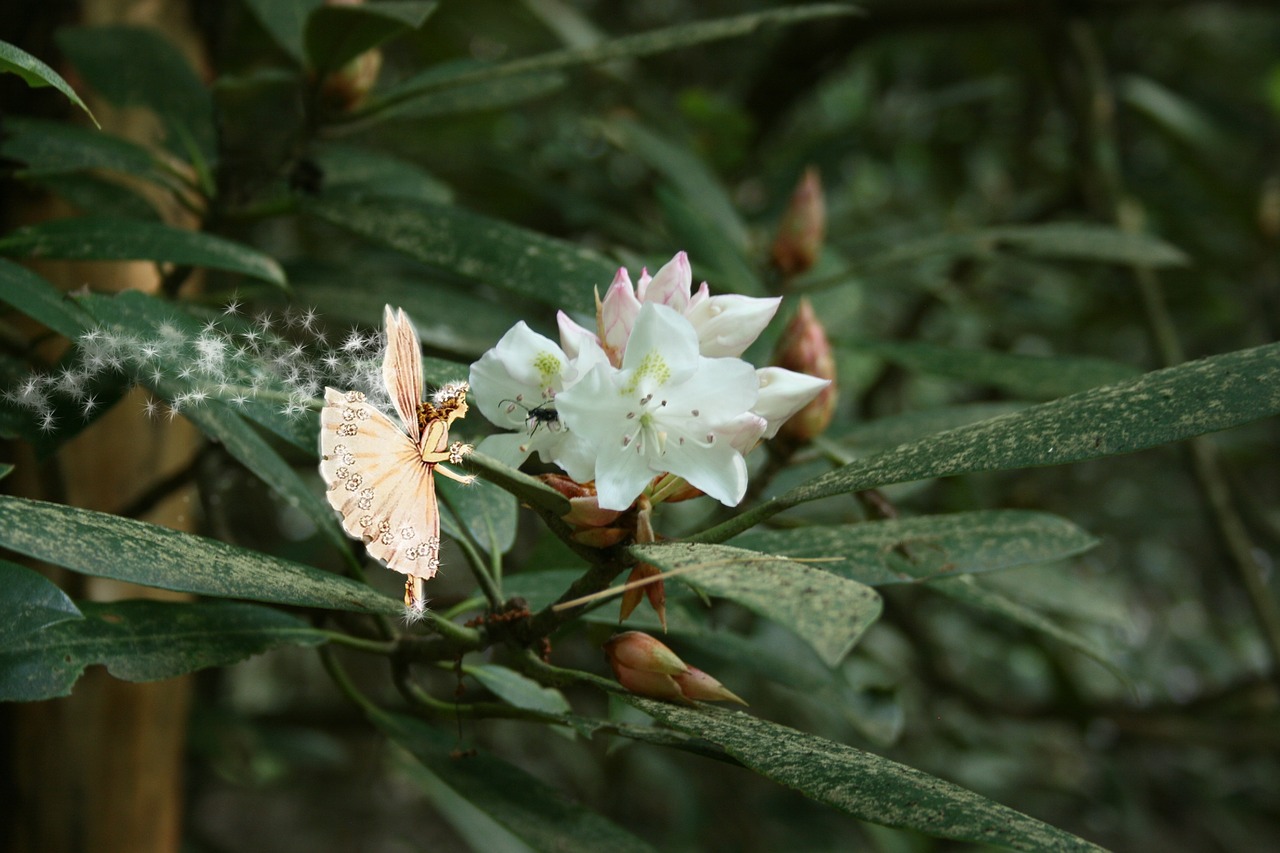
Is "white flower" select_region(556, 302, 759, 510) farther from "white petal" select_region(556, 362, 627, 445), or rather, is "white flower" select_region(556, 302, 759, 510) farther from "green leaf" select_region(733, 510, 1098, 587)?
"green leaf" select_region(733, 510, 1098, 587)

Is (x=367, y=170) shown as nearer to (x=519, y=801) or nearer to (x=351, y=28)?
(x=351, y=28)

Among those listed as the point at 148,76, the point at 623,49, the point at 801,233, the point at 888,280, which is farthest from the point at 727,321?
the point at 888,280

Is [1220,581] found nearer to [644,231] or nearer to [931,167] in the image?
[931,167]

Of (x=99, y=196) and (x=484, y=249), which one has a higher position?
(x=99, y=196)

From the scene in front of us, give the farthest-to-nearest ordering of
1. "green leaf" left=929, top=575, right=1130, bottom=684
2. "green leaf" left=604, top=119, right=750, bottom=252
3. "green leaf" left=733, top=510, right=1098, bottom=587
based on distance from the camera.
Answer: "green leaf" left=604, top=119, right=750, bottom=252 < "green leaf" left=929, top=575, right=1130, bottom=684 < "green leaf" left=733, top=510, right=1098, bottom=587

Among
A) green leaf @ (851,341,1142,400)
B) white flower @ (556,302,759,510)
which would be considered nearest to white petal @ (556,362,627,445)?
white flower @ (556,302,759,510)

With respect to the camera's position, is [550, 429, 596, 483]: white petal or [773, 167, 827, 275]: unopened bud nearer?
[550, 429, 596, 483]: white petal

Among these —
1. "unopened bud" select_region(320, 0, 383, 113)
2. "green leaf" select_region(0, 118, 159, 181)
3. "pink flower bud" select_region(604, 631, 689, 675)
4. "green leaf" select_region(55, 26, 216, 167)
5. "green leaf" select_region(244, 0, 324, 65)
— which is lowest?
"pink flower bud" select_region(604, 631, 689, 675)

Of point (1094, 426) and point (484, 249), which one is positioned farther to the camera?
point (484, 249)
